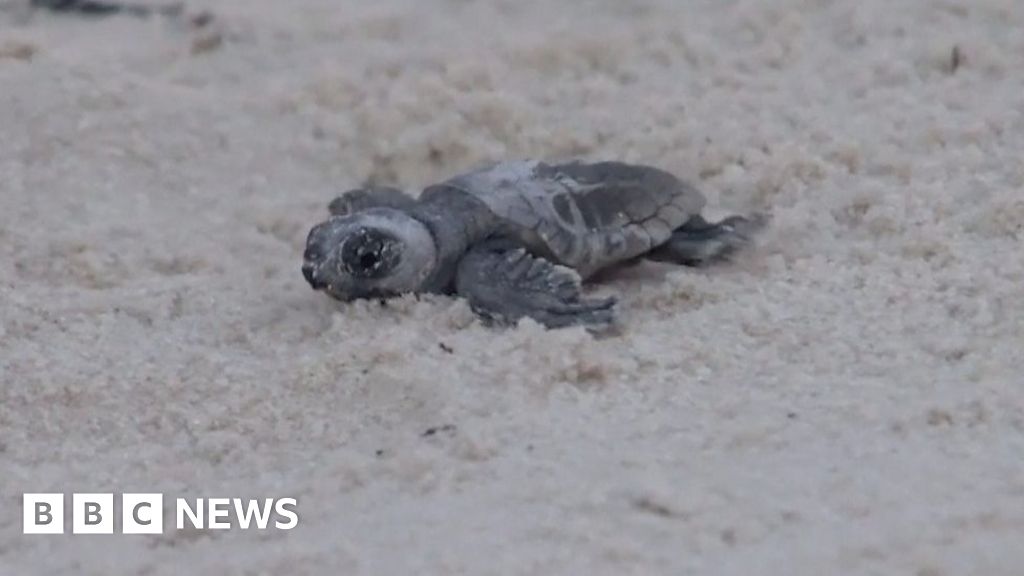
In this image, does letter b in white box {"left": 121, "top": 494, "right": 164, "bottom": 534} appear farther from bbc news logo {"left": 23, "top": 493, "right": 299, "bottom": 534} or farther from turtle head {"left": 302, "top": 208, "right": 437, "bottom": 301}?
turtle head {"left": 302, "top": 208, "right": 437, "bottom": 301}

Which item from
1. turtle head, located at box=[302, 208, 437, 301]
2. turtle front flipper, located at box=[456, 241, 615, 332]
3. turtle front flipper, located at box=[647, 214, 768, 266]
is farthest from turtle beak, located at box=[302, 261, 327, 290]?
turtle front flipper, located at box=[647, 214, 768, 266]

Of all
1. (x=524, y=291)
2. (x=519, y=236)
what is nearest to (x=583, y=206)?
(x=519, y=236)

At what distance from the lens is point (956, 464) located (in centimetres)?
180

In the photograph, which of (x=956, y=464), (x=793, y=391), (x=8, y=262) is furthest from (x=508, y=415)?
(x=8, y=262)

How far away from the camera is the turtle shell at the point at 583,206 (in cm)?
257

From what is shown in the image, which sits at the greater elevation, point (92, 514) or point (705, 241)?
point (705, 241)

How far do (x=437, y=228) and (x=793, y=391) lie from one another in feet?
2.32

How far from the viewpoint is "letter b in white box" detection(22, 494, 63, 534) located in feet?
6.02

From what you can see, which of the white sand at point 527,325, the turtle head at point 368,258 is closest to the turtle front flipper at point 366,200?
the white sand at point 527,325

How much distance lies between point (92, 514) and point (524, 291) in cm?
78

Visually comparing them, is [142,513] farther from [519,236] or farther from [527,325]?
[519,236]

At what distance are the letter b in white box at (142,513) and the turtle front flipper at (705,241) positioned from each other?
3.67 feet

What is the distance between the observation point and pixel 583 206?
2635mm

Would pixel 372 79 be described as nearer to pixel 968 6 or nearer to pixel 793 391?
pixel 968 6
